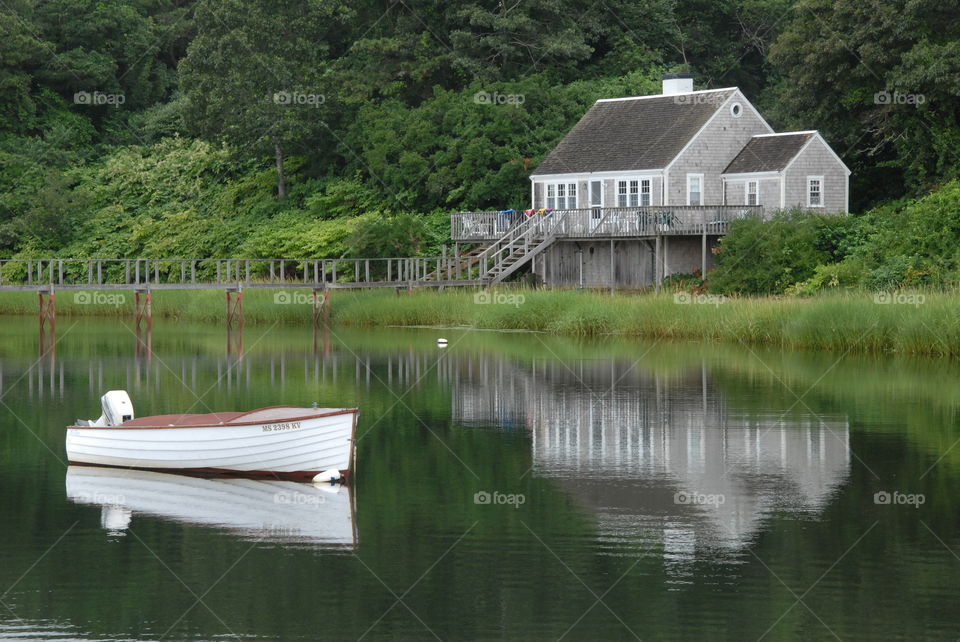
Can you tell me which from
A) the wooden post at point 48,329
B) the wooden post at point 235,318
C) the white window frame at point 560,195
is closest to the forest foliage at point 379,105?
the white window frame at point 560,195

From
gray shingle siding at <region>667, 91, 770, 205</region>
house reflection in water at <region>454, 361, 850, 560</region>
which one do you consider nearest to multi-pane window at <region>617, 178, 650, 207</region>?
gray shingle siding at <region>667, 91, 770, 205</region>

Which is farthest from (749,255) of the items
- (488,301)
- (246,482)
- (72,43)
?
(72,43)

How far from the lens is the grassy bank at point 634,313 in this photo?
39562mm

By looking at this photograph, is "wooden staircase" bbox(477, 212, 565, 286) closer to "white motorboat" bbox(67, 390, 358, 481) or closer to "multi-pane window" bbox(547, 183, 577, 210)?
"multi-pane window" bbox(547, 183, 577, 210)

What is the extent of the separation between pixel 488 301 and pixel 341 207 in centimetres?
1921

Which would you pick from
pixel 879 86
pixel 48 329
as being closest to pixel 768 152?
pixel 879 86

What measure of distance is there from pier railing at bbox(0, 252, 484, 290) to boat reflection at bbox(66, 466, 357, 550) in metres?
32.7

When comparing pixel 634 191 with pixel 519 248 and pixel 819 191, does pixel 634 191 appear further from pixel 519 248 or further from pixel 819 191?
pixel 819 191

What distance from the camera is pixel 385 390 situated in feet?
111

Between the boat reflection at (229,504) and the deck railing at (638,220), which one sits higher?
the deck railing at (638,220)

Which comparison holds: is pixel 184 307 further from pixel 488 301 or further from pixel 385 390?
pixel 385 390

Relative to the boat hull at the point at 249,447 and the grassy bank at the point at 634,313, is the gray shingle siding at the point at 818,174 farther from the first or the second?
the boat hull at the point at 249,447

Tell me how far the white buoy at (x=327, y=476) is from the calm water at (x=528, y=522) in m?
0.42

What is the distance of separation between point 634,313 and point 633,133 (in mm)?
15280
